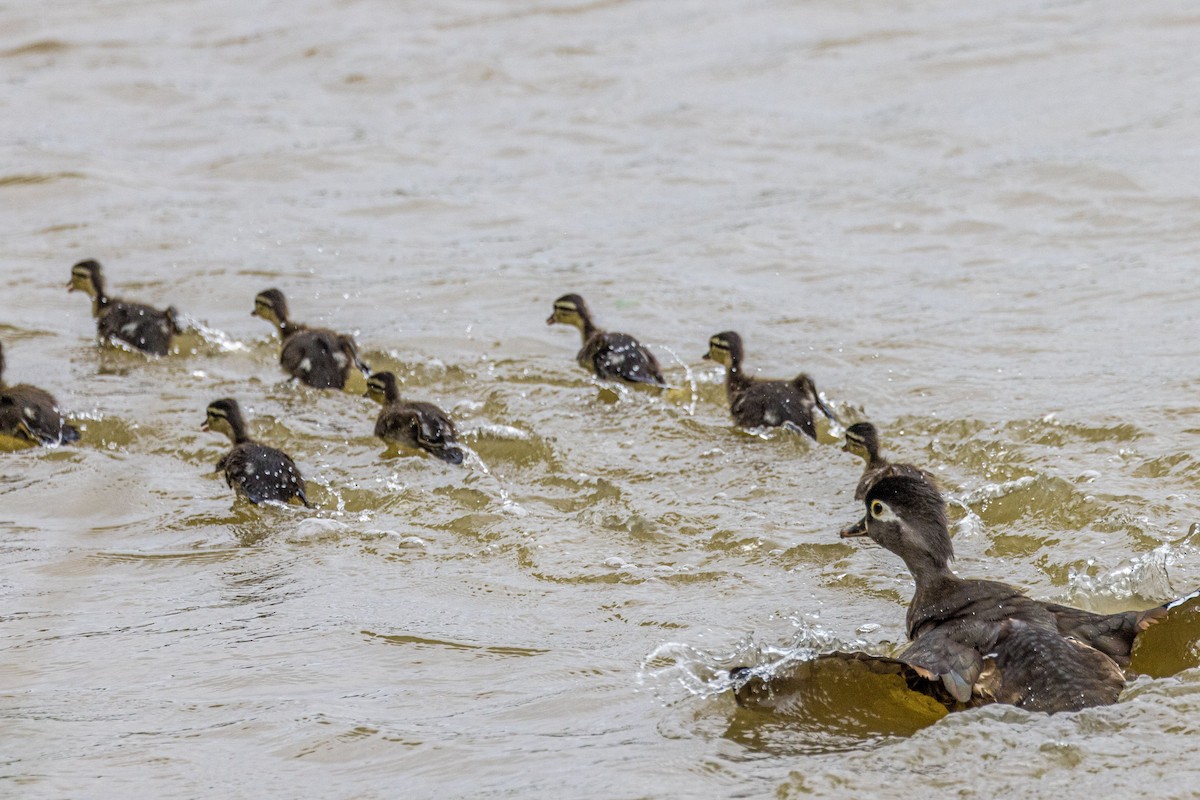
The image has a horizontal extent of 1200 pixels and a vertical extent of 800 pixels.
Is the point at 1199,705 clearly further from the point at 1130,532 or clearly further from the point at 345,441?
the point at 345,441

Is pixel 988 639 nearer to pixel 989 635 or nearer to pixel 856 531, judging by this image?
pixel 989 635

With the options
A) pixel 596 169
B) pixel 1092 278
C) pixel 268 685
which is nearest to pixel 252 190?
pixel 596 169

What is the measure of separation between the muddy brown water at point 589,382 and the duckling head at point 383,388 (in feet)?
0.74

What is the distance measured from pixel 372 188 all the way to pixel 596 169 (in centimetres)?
200

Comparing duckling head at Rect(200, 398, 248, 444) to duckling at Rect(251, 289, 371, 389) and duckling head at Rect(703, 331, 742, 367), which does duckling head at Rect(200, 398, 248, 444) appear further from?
duckling head at Rect(703, 331, 742, 367)

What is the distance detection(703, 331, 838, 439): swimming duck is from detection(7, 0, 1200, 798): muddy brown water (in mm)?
145

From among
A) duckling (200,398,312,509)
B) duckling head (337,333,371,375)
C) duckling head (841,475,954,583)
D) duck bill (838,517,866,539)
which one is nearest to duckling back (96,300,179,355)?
duckling head (337,333,371,375)

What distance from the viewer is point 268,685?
5109 millimetres

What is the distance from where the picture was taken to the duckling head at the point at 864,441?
717 centimetres

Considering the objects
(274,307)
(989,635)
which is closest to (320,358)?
(274,307)

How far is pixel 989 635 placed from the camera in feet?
16.2

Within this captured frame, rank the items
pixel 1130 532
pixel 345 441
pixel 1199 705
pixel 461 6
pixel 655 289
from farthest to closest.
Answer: pixel 461 6, pixel 655 289, pixel 345 441, pixel 1130 532, pixel 1199 705

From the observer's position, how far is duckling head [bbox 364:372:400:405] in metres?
8.45

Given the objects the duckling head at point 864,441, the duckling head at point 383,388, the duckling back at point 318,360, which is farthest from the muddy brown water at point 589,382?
the duckling head at point 864,441
